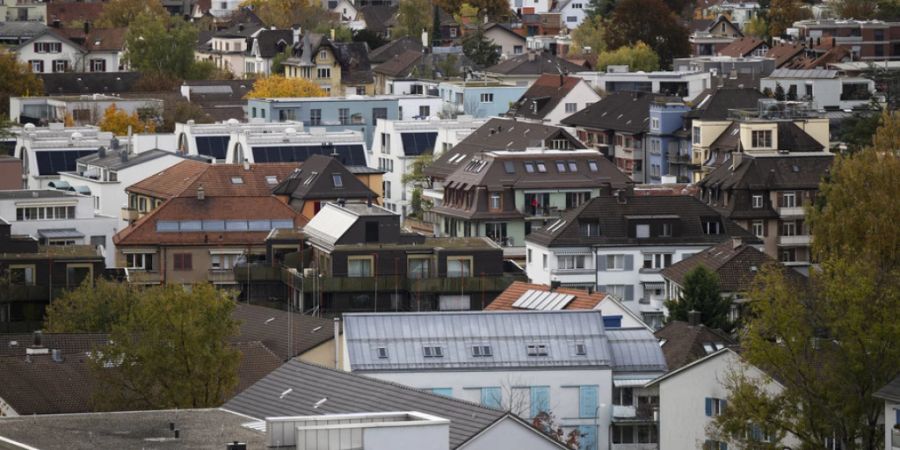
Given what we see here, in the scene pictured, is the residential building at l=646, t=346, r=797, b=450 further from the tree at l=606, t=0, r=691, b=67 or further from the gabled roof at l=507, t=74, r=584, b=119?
the tree at l=606, t=0, r=691, b=67

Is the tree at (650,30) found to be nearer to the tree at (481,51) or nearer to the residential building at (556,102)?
the tree at (481,51)

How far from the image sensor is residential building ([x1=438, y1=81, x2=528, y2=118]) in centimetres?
13575

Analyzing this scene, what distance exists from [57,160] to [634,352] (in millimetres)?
51808

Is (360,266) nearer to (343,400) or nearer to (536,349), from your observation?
(536,349)

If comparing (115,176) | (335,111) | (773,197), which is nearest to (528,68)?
(335,111)

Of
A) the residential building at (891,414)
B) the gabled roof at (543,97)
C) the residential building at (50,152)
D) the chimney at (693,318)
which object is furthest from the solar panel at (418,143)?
the residential building at (891,414)

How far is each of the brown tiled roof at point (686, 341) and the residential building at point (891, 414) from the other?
29.2 ft

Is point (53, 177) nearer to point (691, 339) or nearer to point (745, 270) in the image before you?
point (745, 270)

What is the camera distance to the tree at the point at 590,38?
175m

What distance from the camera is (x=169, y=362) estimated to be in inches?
2267

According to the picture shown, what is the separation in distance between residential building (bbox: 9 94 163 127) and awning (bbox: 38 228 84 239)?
44674 millimetres

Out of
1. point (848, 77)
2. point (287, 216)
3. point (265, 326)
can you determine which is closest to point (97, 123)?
point (848, 77)

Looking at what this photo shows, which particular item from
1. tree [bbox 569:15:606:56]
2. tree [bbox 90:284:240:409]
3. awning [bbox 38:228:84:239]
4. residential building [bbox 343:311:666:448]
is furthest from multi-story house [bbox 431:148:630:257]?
tree [bbox 569:15:606:56]

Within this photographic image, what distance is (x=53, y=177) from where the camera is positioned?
109m
